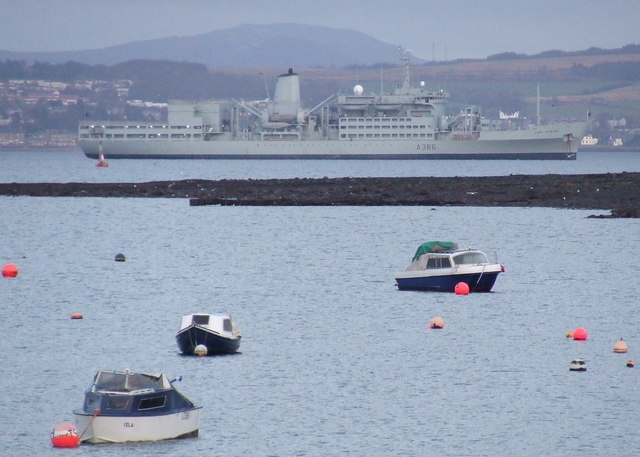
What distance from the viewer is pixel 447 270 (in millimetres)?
38750

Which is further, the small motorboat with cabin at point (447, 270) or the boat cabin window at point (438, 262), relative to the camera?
the boat cabin window at point (438, 262)

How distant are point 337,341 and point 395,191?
172 ft

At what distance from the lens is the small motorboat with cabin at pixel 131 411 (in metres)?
21.6

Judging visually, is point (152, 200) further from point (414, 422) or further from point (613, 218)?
point (414, 422)

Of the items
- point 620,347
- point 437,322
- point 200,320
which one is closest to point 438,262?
point 437,322

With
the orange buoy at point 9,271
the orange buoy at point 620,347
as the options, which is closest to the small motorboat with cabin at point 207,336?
the orange buoy at point 620,347

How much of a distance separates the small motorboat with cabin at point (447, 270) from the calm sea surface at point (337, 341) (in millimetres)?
566

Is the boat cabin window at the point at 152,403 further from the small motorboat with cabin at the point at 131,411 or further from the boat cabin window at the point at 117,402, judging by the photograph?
the boat cabin window at the point at 117,402

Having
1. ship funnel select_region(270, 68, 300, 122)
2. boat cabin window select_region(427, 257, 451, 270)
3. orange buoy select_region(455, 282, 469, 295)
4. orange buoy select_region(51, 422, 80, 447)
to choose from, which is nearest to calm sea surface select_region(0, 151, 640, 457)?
orange buoy select_region(51, 422, 80, 447)

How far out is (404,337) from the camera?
31969 millimetres

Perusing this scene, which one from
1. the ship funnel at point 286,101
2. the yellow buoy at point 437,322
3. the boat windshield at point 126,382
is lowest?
the yellow buoy at point 437,322

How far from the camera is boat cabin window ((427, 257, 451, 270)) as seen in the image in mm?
39031

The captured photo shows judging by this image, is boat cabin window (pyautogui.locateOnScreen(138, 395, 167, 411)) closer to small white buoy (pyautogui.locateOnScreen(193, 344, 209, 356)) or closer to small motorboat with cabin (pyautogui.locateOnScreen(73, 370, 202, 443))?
small motorboat with cabin (pyautogui.locateOnScreen(73, 370, 202, 443))

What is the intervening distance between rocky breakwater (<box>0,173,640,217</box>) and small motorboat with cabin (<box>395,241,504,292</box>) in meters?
30.9
